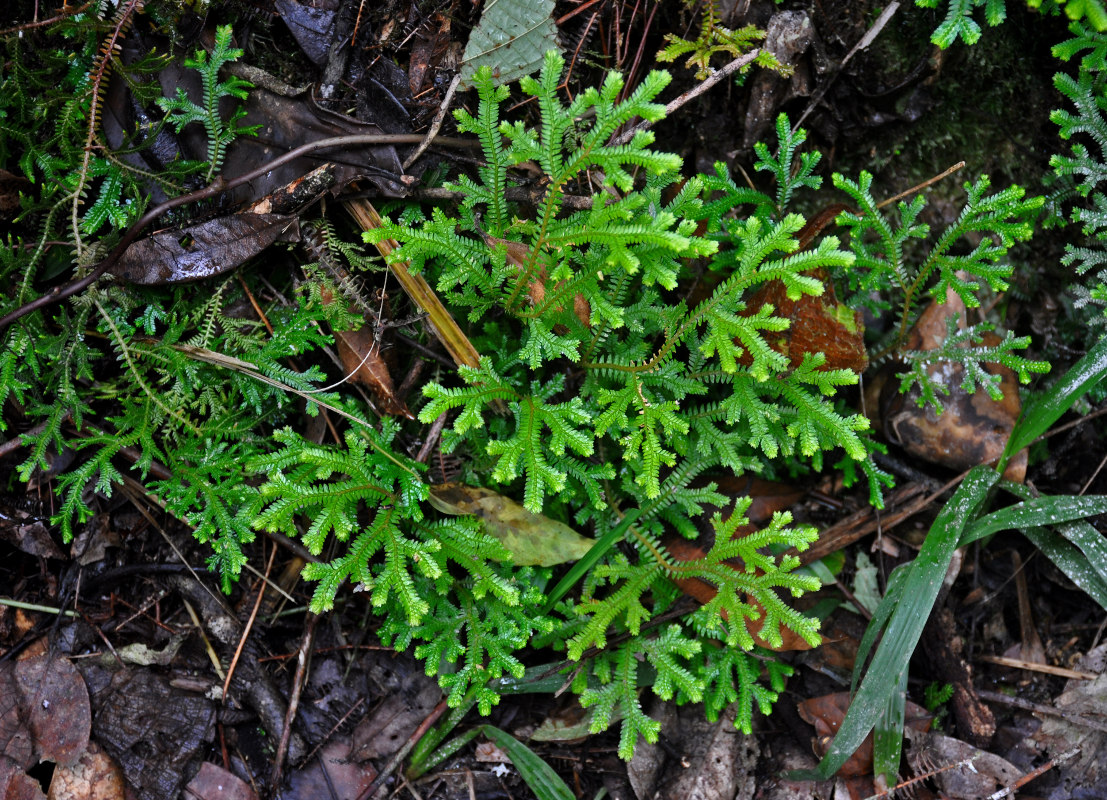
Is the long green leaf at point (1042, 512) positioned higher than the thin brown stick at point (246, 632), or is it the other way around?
the long green leaf at point (1042, 512)

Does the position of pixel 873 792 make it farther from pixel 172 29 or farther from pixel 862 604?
pixel 172 29

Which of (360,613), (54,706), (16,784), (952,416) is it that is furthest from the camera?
(952,416)

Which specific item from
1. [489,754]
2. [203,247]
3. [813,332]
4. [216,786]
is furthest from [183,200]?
[489,754]

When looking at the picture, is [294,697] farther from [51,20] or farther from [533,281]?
[51,20]

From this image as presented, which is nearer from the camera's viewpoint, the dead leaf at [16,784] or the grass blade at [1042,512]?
the dead leaf at [16,784]

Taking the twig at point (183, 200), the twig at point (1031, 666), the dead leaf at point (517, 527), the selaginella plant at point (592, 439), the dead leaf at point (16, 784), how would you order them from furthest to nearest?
1. the twig at point (1031, 666)
2. the dead leaf at point (517, 527)
3. the dead leaf at point (16, 784)
4. the twig at point (183, 200)
5. the selaginella plant at point (592, 439)

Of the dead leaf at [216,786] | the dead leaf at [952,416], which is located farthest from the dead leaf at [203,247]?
the dead leaf at [952,416]

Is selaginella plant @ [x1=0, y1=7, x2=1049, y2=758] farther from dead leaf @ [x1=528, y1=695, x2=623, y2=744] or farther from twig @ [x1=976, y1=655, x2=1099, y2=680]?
twig @ [x1=976, y1=655, x2=1099, y2=680]

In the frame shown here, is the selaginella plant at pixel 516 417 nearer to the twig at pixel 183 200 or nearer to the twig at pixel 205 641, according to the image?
the twig at pixel 183 200
